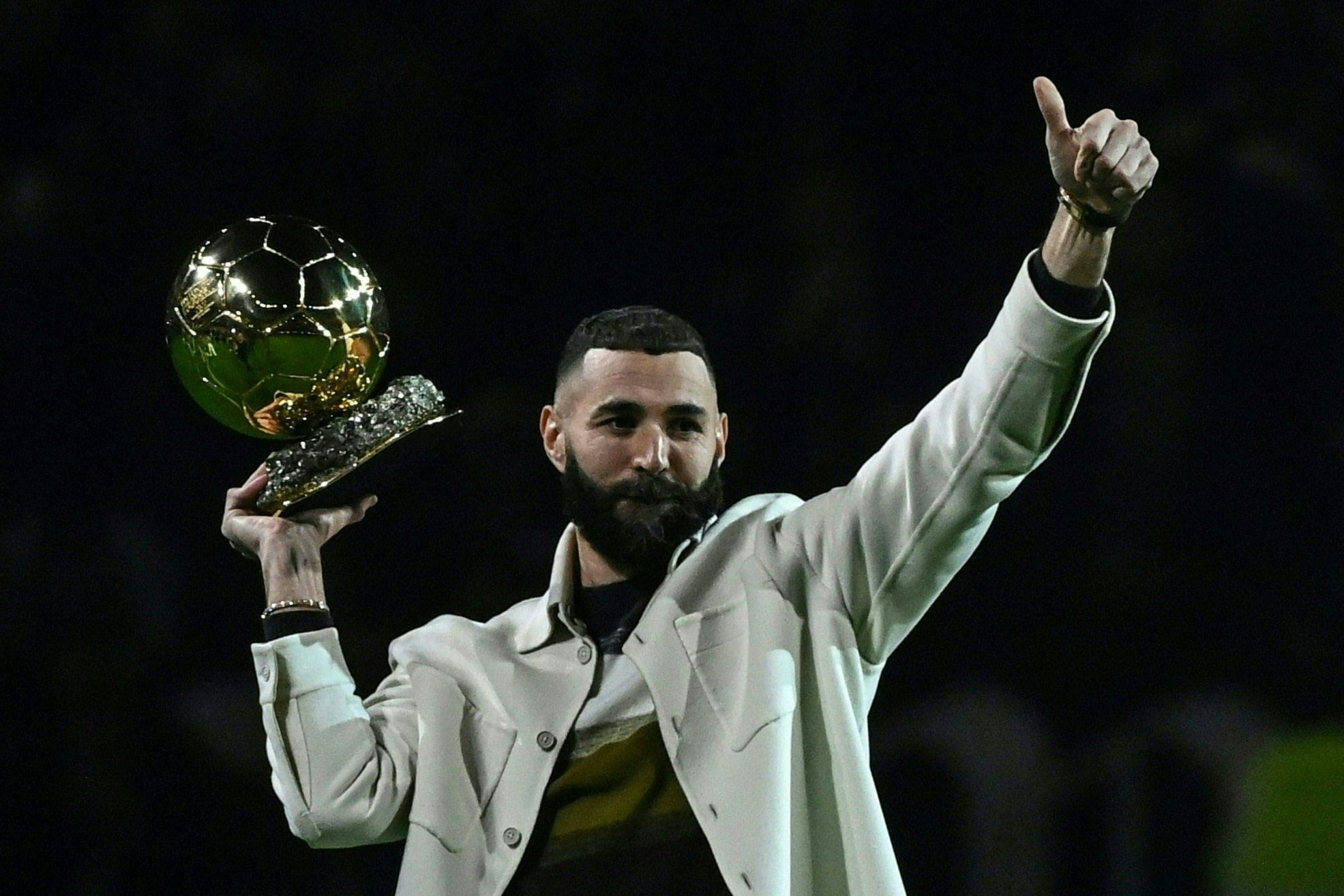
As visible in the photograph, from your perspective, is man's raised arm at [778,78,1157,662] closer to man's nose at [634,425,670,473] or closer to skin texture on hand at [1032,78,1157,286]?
skin texture on hand at [1032,78,1157,286]

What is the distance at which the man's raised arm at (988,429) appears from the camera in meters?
1.94

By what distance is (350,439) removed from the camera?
255cm

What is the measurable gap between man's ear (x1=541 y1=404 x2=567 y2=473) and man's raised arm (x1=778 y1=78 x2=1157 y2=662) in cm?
49

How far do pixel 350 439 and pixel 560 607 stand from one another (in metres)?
Result: 0.38

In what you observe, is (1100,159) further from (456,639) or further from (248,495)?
(248,495)

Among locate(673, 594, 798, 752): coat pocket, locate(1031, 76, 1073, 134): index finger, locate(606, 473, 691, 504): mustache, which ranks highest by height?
locate(1031, 76, 1073, 134): index finger

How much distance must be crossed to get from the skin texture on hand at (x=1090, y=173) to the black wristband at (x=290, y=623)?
1.16 metres

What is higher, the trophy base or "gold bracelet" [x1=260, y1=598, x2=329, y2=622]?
the trophy base

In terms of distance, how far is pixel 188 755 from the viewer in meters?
4.00

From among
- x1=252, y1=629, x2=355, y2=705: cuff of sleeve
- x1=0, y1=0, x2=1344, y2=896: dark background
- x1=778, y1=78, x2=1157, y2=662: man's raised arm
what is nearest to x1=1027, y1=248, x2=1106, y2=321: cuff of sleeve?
x1=778, y1=78, x2=1157, y2=662: man's raised arm

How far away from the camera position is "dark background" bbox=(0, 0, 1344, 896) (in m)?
3.96

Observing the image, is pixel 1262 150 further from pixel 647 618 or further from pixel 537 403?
pixel 647 618

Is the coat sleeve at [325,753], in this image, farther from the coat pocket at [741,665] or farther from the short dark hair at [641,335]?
the short dark hair at [641,335]

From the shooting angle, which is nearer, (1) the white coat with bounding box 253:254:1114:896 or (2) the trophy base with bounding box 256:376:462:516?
(1) the white coat with bounding box 253:254:1114:896
